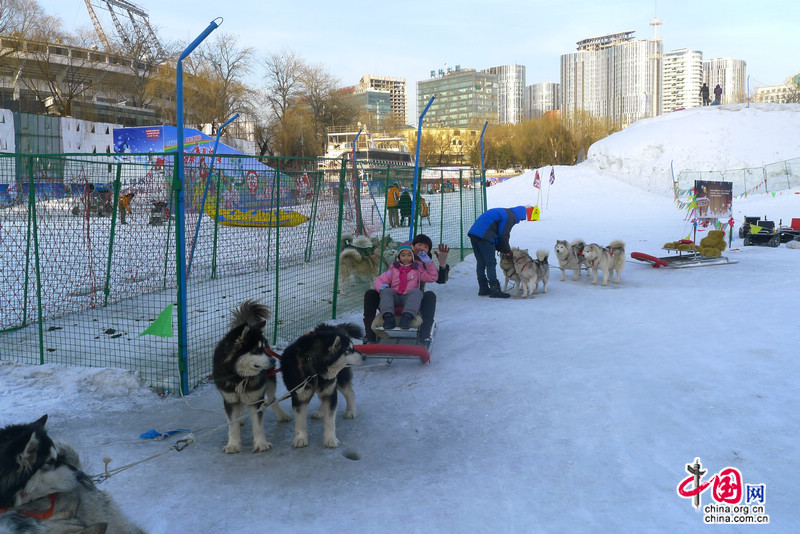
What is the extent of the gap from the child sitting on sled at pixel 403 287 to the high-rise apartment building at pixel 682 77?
167247 mm

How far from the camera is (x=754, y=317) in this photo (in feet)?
23.8

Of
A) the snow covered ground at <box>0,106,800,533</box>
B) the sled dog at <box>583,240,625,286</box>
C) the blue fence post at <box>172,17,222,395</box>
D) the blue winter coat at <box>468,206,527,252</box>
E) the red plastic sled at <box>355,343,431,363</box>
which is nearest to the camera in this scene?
the snow covered ground at <box>0,106,800,533</box>

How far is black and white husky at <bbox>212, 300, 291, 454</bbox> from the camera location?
3801mm

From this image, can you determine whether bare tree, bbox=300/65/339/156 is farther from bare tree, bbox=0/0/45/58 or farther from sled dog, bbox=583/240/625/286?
sled dog, bbox=583/240/625/286

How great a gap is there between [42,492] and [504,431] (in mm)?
2850

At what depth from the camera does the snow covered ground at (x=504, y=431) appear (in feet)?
10.3

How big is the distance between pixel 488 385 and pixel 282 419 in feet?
5.98

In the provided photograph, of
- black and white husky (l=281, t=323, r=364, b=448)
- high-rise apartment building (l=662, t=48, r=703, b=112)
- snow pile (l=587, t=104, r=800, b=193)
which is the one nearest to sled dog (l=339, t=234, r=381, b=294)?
black and white husky (l=281, t=323, r=364, b=448)

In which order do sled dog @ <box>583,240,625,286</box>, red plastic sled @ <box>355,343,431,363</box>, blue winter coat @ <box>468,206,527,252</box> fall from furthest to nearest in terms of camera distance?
sled dog @ <box>583,240,625,286</box>, blue winter coat @ <box>468,206,527,252</box>, red plastic sled @ <box>355,343,431,363</box>

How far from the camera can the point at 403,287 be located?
637cm

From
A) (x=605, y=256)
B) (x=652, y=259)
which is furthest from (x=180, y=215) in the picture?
(x=652, y=259)

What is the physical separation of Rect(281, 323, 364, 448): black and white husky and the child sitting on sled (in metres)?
2.00

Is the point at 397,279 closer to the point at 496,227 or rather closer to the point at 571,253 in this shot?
the point at 496,227

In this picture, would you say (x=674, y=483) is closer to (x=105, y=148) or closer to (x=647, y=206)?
(x=647, y=206)
